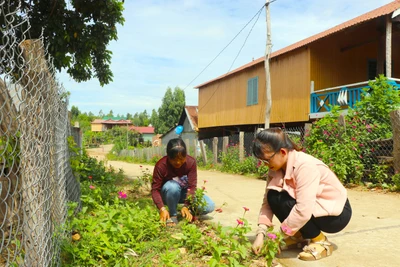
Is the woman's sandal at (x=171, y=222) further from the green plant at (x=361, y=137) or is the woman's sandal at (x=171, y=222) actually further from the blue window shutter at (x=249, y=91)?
the blue window shutter at (x=249, y=91)

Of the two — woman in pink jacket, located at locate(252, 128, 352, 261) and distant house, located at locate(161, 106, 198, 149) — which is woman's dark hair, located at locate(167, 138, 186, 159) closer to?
woman in pink jacket, located at locate(252, 128, 352, 261)

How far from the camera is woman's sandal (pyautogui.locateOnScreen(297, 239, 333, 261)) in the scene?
2.79m

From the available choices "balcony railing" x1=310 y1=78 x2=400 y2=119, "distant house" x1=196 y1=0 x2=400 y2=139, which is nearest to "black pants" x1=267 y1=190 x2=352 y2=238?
"distant house" x1=196 y1=0 x2=400 y2=139

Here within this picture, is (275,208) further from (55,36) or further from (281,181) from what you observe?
(55,36)

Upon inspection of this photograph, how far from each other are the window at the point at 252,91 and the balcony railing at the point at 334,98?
154 inches

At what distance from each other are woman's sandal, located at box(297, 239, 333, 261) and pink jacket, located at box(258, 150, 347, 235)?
12.2 inches

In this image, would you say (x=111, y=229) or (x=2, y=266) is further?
(x=111, y=229)

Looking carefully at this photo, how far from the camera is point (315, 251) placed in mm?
2805

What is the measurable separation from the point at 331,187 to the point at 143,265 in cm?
158

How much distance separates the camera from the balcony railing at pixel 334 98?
11.0 metres

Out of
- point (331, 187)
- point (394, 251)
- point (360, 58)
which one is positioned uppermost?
point (360, 58)

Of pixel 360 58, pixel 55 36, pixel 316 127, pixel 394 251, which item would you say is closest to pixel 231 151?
pixel 316 127

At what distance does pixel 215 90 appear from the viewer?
20688 mm

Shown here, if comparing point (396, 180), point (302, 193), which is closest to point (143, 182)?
point (302, 193)
